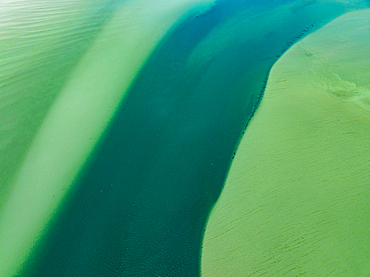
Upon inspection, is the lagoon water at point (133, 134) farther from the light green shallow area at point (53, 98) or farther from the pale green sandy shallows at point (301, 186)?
the pale green sandy shallows at point (301, 186)

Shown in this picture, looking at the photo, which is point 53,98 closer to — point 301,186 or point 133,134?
point 133,134

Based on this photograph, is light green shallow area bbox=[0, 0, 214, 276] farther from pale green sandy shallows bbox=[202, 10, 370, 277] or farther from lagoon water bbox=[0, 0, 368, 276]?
pale green sandy shallows bbox=[202, 10, 370, 277]

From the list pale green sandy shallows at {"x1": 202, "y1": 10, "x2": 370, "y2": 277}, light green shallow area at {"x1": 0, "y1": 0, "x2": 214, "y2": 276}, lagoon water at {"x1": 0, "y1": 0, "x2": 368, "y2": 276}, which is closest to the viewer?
pale green sandy shallows at {"x1": 202, "y1": 10, "x2": 370, "y2": 277}

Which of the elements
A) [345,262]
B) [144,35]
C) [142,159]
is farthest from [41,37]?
[345,262]

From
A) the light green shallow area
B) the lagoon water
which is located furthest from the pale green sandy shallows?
the light green shallow area

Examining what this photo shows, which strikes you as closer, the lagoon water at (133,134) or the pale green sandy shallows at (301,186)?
the pale green sandy shallows at (301,186)

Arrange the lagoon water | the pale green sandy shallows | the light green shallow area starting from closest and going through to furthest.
Answer: the pale green sandy shallows → the lagoon water → the light green shallow area

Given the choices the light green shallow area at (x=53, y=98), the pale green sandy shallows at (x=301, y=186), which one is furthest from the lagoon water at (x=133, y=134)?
the pale green sandy shallows at (x=301, y=186)

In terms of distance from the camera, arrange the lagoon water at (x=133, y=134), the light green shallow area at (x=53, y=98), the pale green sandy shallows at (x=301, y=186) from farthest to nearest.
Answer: the light green shallow area at (x=53, y=98)
the lagoon water at (x=133, y=134)
the pale green sandy shallows at (x=301, y=186)
